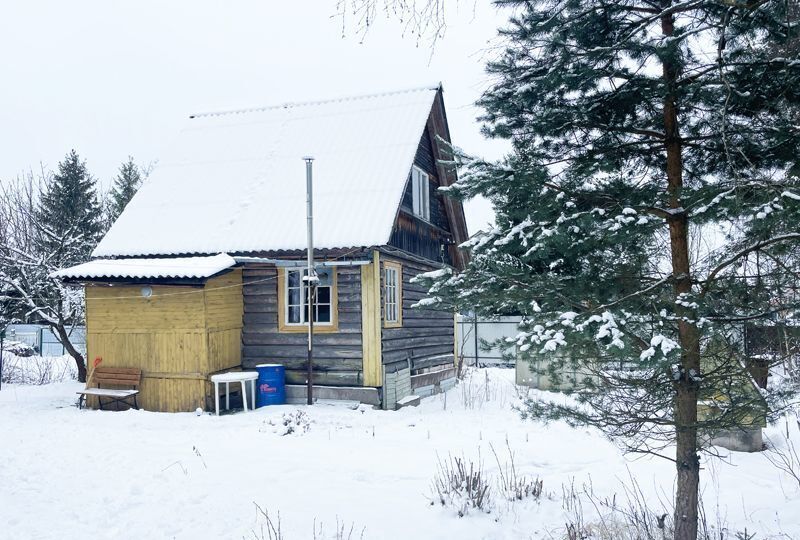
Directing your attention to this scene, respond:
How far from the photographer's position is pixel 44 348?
25.9 metres

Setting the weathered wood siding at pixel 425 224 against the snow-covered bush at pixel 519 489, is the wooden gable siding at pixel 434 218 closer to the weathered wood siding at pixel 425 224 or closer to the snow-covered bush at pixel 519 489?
the weathered wood siding at pixel 425 224

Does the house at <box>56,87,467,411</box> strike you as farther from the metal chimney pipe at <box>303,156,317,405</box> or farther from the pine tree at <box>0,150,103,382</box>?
the pine tree at <box>0,150,103,382</box>

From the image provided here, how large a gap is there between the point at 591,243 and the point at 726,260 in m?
0.96

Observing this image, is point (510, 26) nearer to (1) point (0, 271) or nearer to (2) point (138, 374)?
(2) point (138, 374)

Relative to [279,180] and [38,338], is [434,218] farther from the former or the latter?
[38,338]

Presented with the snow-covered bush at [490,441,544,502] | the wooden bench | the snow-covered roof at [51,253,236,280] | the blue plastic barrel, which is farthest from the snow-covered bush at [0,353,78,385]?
the snow-covered bush at [490,441,544,502]

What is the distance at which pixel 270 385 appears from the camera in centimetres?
1166

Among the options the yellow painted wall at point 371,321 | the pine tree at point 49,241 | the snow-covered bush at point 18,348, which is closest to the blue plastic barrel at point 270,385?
the yellow painted wall at point 371,321

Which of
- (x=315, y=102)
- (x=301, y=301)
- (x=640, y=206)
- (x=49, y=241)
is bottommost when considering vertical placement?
(x=301, y=301)

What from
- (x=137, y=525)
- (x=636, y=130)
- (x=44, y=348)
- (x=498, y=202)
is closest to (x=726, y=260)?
(x=636, y=130)

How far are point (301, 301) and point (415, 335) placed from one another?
10.4 feet

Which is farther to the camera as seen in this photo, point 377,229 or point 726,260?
point 377,229

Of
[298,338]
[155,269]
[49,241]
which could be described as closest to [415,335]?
[298,338]

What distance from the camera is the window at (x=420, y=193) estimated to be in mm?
14000
